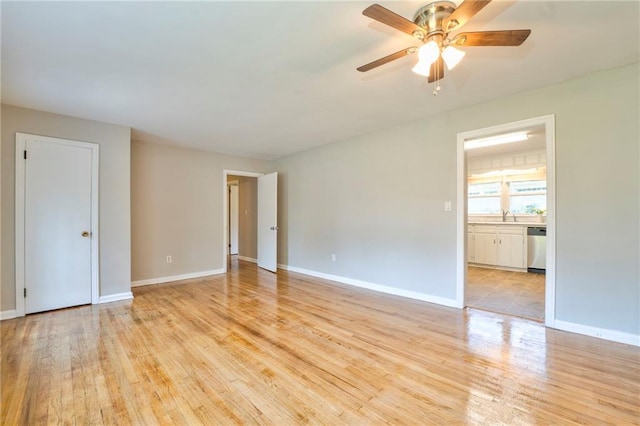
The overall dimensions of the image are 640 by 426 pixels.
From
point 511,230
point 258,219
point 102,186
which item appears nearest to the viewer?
point 102,186

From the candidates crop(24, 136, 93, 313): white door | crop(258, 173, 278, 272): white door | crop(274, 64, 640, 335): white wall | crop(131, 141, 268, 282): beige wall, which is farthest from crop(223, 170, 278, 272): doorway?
crop(24, 136, 93, 313): white door

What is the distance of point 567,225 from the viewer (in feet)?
8.72

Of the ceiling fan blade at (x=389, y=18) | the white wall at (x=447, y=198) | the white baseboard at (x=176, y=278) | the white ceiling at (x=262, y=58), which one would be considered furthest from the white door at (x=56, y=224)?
the ceiling fan blade at (x=389, y=18)

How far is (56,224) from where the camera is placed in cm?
332

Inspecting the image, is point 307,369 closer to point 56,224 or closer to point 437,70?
point 437,70

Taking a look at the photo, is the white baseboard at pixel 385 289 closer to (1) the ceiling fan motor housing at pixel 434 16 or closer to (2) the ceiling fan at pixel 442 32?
(2) the ceiling fan at pixel 442 32

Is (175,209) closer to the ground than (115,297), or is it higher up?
higher up

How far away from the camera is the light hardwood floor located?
5.25 feet

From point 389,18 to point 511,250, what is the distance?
541cm

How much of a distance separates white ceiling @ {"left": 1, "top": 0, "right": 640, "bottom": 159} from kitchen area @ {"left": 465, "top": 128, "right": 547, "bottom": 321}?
8.23 ft

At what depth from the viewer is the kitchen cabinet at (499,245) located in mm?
5285

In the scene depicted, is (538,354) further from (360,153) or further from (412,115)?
(360,153)

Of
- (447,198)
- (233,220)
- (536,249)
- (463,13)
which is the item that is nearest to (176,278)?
(233,220)

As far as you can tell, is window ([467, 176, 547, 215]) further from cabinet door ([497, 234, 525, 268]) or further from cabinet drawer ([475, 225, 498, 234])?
cabinet door ([497, 234, 525, 268])
